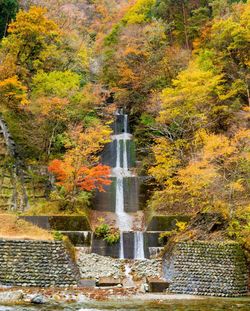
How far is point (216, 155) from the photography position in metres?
18.4

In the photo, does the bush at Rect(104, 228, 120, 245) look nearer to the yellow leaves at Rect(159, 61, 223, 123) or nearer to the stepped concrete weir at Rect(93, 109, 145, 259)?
the stepped concrete weir at Rect(93, 109, 145, 259)

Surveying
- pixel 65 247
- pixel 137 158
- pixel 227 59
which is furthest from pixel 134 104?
pixel 65 247

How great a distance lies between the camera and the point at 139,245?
20.7m

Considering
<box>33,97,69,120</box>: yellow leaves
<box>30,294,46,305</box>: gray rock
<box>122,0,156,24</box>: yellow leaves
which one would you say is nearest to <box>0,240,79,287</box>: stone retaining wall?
<box>30,294,46,305</box>: gray rock

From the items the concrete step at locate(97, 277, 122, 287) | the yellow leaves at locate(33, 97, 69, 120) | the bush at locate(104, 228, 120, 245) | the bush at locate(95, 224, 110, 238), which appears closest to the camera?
the concrete step at locate(97, 277, 122, 287)

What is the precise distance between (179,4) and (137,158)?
645 inches

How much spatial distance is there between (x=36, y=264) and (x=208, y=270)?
24.1 feet

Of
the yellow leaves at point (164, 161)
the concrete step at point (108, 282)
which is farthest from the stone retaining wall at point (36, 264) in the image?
the yellow leaves at point (164, 161)

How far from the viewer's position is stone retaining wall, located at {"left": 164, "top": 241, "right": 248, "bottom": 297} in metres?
15.5

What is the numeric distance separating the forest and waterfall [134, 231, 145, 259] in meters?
2.60

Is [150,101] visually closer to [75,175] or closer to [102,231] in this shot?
[75,175]

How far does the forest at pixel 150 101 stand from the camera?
1920 centimetres

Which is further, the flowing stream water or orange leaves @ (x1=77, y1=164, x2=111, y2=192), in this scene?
orange leaves @ (x1=77, y1=164, x2=111, y2=192)

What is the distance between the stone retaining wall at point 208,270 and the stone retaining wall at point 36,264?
452cm
